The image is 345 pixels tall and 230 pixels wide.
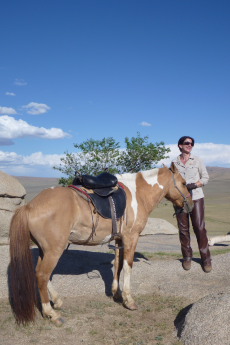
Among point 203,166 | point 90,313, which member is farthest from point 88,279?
point 203,166

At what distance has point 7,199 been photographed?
12.3m

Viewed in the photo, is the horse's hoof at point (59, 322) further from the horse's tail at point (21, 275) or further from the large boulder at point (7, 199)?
the large boulder at point (7, 199)

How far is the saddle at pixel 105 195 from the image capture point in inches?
198

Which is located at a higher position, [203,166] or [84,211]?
[203,166]

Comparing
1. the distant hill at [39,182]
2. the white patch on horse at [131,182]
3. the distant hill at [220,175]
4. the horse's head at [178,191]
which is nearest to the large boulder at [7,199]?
the white patch on horse at [131,182]

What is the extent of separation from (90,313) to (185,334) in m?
1.60

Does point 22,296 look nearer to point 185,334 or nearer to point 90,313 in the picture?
point 90,313

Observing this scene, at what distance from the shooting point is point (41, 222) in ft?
14.8

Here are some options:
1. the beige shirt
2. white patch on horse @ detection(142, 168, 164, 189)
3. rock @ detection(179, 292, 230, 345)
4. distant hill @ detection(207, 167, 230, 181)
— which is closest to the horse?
white patch on horse @ detection(142, 168, 164, 189)

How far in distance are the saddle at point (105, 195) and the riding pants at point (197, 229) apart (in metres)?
2.03

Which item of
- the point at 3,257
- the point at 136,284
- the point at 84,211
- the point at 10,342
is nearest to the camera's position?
the point at 10,342

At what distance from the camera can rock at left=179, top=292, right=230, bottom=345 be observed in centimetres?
398

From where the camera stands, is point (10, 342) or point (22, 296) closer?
point (10, 342)

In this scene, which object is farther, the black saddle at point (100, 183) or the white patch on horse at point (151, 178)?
the white patch on horse at point (151, 178)
